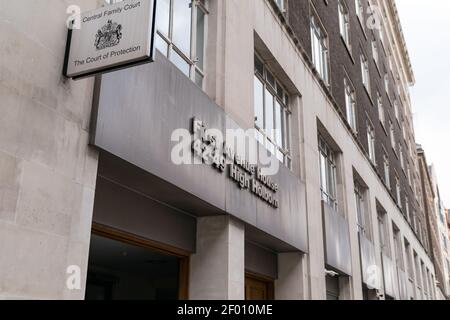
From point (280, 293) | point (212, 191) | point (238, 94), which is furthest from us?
point (280, 293)

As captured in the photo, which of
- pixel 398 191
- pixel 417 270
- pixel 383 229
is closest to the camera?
pixel 383 229

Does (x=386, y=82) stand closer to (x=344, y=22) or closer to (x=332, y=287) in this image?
(x=344, y=22)

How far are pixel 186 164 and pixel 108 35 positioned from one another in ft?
7.88

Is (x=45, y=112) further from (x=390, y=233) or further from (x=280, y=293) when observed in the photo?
(x=390, y=233)

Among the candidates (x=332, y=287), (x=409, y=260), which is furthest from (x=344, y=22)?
(x=409, y=260)

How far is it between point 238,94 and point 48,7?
4644 mm

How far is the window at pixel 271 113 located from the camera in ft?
36.0

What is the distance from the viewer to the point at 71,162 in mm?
4902

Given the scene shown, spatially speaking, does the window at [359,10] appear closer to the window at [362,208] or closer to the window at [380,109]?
the window at [380,109]

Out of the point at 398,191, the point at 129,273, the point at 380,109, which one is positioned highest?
the point at 380,109

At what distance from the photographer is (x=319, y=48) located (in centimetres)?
1645

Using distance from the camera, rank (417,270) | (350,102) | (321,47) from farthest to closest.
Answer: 1. (417,270)
2. (350,102)
3. (321,47)

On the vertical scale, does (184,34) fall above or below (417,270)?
above
